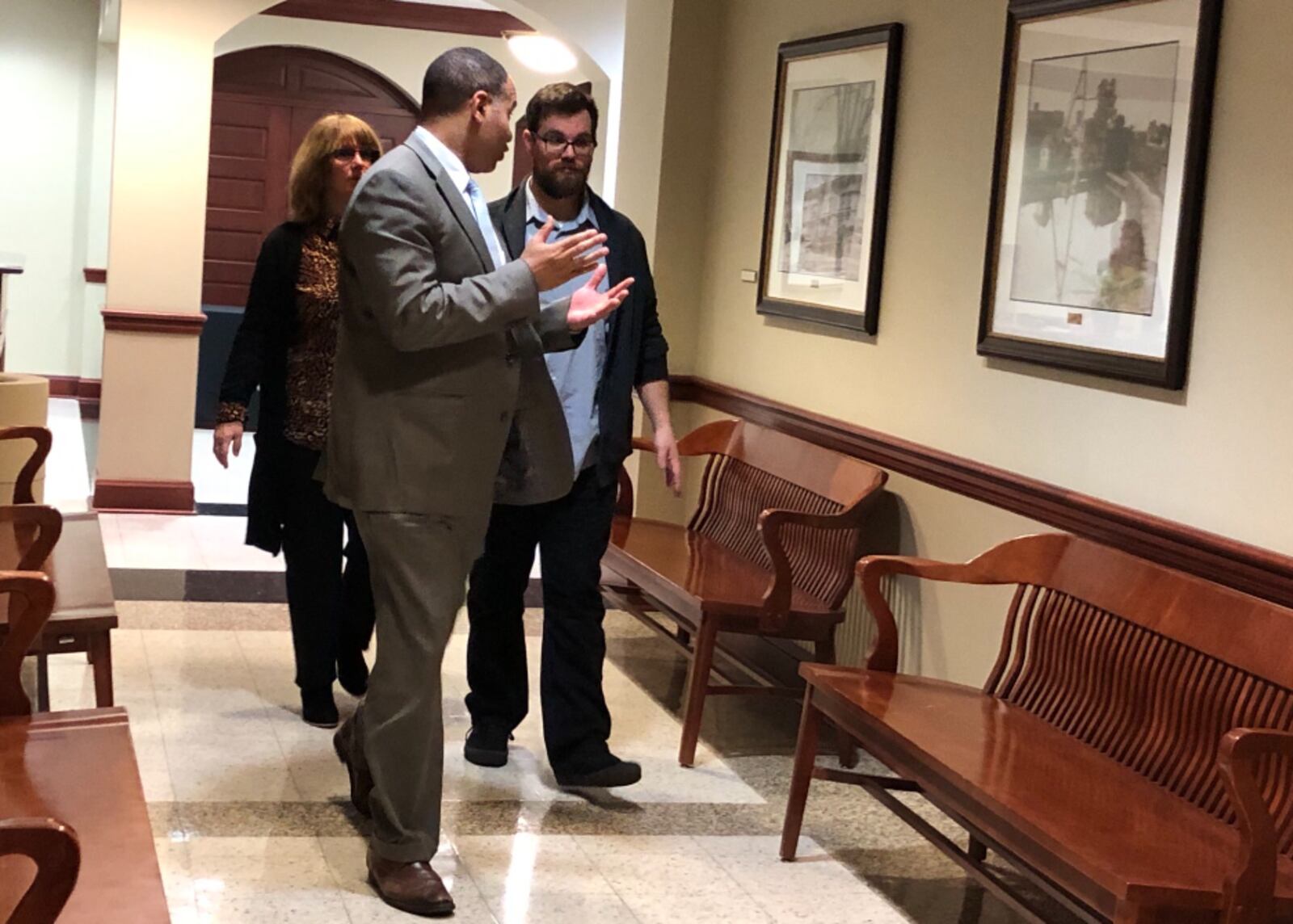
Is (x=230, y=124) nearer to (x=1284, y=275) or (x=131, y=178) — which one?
(x=131, y=178)

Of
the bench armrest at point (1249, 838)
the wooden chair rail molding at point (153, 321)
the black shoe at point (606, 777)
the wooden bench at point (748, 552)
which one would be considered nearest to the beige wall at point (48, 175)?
the wooden chair rail molding at point (153, 321)

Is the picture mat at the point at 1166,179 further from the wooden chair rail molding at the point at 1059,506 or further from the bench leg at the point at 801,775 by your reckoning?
the bench leg at the point at 801,775

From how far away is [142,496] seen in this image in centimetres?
720

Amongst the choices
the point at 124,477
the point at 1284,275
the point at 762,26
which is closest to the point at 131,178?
the point at 124,477

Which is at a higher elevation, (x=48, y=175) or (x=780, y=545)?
(x=48, y=175)

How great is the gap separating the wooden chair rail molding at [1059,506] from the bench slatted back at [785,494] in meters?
0.11

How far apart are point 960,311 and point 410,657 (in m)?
1.92

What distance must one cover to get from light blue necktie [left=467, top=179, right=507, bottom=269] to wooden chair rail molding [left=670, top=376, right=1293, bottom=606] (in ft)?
4.62

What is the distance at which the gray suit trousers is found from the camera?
119 inches

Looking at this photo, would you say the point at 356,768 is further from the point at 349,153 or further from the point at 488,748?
the point at 349,153

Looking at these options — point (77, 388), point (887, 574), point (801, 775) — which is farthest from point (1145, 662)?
point (77, 388)

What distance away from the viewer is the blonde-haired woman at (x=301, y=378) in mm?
4121

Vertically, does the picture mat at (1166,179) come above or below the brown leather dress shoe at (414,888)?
above

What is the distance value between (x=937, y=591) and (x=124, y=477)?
13.8 ft
